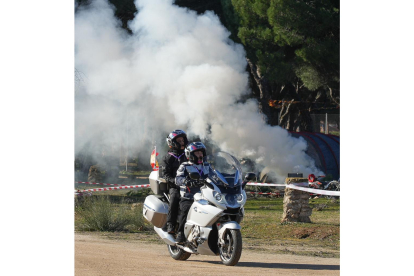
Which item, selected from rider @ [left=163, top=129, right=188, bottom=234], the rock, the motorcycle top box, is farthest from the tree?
the motorcycle top box

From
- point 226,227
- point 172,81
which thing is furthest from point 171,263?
point 172,81

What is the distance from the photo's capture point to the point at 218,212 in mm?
5594

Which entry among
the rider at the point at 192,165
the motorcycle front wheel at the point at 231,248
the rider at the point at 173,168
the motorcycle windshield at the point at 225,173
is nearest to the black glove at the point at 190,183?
the rider at the point at 192,165

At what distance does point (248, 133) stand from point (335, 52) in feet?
10.3

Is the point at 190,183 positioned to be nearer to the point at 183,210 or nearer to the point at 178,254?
the point at 183,210

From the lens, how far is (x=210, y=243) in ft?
19.0

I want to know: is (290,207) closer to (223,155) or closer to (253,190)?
(223,155)

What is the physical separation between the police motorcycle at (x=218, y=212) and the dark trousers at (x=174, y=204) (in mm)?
Result: 269

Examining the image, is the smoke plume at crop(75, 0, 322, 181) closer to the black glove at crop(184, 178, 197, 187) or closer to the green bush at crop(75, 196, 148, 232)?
the green bush at crop(75, 196, 148, 232)

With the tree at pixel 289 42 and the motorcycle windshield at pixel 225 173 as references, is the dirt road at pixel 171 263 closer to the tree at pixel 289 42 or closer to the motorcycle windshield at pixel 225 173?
the motorcycle windshield at pixel 225 173

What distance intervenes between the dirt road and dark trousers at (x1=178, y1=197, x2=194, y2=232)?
41cm

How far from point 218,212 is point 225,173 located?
1.51 ft

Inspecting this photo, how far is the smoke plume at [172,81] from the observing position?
15922 millimetres
